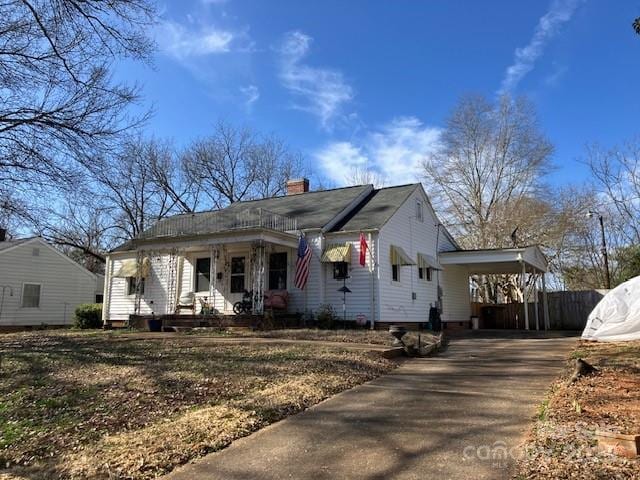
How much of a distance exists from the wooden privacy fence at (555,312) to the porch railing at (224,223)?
13.0 meters

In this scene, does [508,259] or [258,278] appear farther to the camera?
[508,259]

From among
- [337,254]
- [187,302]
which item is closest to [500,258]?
[337,254]

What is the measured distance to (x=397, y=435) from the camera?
5.05m

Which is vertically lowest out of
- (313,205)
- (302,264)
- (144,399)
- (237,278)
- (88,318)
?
(144,399)

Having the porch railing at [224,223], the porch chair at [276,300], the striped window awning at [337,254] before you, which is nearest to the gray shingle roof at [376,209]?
the striped window awning at [337,254]

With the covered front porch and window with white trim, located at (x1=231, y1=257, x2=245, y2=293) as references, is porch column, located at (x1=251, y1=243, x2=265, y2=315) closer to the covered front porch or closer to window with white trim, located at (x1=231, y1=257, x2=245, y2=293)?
the covered front porch

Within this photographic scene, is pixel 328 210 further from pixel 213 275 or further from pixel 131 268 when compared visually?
pixel 131 268

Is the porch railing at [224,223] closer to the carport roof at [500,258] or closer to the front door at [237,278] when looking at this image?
the front door at [237,278]

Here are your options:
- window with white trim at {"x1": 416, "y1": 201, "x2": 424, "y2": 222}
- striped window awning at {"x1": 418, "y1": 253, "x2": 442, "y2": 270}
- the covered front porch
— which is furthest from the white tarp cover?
the covered front porch

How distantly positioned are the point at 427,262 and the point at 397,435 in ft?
54.3

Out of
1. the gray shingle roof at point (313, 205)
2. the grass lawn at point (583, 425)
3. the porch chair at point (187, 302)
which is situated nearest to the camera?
the grass lawn at point (583, 425)

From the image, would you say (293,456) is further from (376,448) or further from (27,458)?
(27,458)

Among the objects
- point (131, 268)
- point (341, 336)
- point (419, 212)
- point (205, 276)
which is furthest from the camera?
point (131, 268)

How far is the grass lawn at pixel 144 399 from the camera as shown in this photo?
4.68 m
